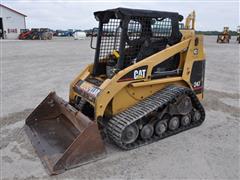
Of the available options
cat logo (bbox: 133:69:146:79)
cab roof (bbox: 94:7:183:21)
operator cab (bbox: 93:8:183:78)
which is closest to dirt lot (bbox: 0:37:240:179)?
cat logo (bbox: 133:69:146:79)

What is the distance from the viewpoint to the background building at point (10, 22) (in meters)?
38.7

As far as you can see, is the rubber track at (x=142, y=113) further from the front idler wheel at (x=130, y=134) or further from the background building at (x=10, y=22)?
the background building at (x=10, y=22)

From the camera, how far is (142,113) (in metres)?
3.69

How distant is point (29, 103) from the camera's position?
19.2 ft

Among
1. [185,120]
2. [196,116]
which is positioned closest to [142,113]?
[185,120]

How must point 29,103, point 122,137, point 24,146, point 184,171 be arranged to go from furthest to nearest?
point 29,103 → point 24,146 → point 122,137 → point 184,171

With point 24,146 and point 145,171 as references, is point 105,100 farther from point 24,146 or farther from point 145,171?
point 24,146

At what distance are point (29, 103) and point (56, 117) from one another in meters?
1.75

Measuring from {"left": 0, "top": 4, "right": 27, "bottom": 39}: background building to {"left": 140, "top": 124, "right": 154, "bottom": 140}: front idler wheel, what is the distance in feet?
131

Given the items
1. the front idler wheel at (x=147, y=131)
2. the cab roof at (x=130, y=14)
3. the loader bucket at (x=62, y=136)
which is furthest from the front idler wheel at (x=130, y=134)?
the cab roof at (x=130, y=14)

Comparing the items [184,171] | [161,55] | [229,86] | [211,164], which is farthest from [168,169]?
[229,86]

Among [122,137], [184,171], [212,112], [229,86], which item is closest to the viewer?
[184,171]

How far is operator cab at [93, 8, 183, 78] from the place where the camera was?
3.91 meters

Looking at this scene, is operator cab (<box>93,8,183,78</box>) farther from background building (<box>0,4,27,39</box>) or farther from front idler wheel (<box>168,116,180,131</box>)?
background building (<box>0,4,27,39</box>)
